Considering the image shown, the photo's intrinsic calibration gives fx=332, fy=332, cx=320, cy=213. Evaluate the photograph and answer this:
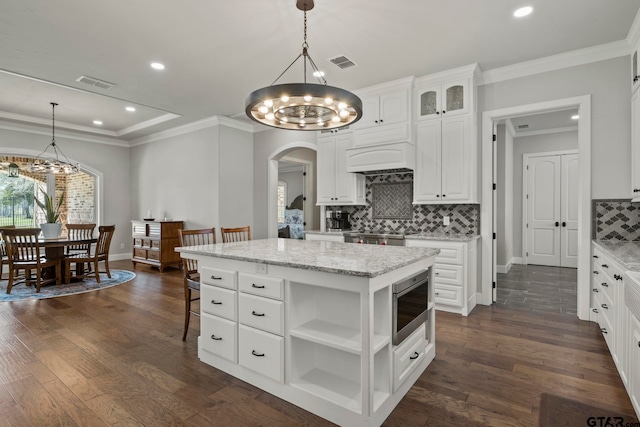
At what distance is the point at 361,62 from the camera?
12.7 feet

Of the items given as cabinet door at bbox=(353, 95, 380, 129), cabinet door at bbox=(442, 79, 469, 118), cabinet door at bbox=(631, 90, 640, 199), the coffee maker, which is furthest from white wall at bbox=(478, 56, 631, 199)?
the coffee maker

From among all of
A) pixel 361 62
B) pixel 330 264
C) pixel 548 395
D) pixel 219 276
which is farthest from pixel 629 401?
pixel 361 62

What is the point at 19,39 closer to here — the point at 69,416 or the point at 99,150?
the point at 69,416

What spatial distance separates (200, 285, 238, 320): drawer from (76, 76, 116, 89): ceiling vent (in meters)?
3.59

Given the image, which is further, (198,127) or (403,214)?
(198,127)

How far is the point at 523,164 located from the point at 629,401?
19.8 feet

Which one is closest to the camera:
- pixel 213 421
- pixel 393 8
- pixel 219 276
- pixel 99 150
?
pixel 213 421

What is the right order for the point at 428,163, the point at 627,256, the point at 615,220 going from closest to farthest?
the point at 627,256 → the point at 615,220 → the point at 428,163

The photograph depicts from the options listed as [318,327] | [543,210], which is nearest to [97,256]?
[318,327]

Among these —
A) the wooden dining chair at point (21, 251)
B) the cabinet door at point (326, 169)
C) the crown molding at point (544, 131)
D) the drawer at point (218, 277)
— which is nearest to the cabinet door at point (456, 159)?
the cabinet door at point (326, 169)

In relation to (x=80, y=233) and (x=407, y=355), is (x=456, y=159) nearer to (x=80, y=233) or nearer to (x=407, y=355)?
(x=407, y=355)

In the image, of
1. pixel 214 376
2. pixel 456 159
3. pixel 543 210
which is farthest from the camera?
pixel 543 210

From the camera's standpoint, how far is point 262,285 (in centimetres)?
223

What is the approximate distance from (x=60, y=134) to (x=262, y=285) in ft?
24.6
